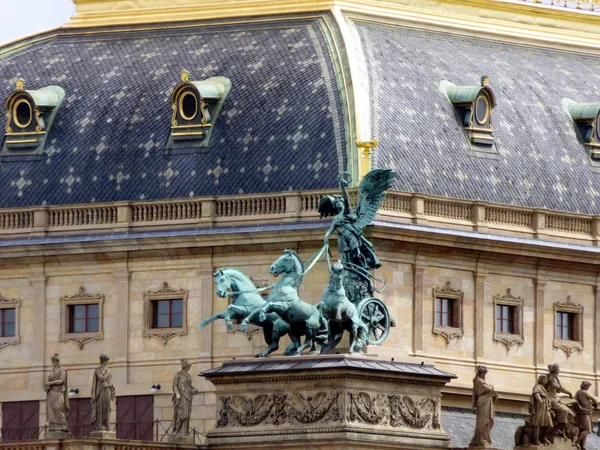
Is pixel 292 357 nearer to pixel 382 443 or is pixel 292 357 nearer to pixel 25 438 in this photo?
pixel 382 443

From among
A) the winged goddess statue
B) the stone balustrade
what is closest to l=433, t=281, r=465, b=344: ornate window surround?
the stone balustrade

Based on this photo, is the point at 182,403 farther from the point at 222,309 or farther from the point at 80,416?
the point at 80,416

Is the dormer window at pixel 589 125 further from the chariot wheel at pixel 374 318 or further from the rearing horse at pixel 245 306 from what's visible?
the rearing horse at pixel 245 306

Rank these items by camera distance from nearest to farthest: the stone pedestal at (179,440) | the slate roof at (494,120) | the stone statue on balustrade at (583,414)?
the stone pedestal at (179,440), the stone statue on balustrade at (583,414), the slate roof at (494,120)

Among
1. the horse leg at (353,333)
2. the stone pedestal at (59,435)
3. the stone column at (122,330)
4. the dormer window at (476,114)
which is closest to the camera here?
the horse leg at (353,333)

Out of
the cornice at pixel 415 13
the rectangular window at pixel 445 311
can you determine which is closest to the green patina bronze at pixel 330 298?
the rectangular window at pixel 445 311

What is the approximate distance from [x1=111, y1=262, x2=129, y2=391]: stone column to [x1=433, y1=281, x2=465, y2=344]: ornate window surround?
10.3m

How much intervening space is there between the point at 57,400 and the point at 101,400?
4.79 ft

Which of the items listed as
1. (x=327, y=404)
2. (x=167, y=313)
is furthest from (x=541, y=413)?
(x=167, y=313)

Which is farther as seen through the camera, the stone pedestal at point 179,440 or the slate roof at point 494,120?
the slate roof at point 494,120

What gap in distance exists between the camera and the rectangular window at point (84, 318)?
431 feet

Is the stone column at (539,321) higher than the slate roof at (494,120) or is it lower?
lower

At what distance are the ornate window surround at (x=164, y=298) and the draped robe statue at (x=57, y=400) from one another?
834 cm

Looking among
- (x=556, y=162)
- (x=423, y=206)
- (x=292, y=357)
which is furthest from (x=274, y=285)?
(x=556, y=162)
